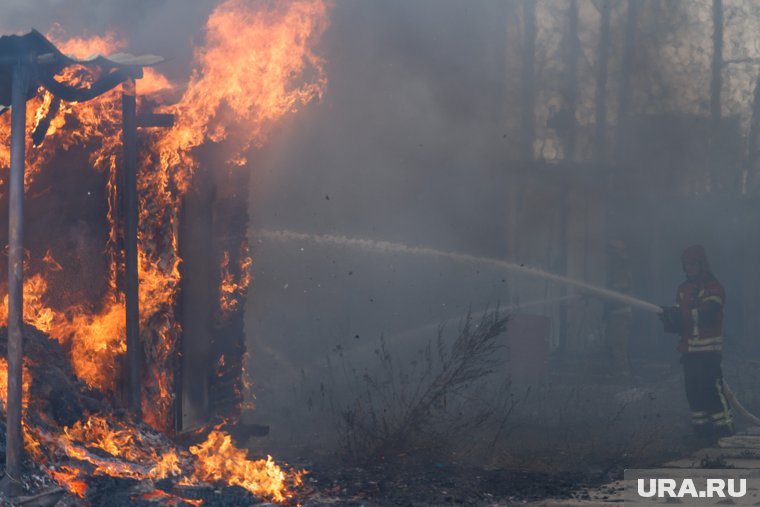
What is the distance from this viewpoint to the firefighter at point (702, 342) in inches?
385

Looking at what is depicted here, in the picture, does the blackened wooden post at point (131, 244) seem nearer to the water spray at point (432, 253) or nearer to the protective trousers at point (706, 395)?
the protective trousers at point (706, 395)

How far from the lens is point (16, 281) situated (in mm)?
5609

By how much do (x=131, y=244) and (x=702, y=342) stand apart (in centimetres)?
649

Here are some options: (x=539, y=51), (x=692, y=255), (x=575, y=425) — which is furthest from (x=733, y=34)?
(x=575, y=425)

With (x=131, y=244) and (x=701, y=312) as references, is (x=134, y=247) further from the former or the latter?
(x=701, y=312)

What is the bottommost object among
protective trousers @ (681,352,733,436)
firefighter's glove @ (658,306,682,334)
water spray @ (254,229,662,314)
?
protective trousers @ (681,352,733,436)

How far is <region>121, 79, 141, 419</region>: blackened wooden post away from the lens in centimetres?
689

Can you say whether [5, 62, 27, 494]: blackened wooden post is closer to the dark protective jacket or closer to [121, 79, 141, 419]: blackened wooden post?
[121, 79, 141, 419]: blackened wooden post

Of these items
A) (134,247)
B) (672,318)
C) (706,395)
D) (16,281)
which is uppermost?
(134,247)

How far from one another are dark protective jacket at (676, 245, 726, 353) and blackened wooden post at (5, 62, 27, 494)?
290 inches

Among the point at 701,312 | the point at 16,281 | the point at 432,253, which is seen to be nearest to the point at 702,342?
the point at 701,312

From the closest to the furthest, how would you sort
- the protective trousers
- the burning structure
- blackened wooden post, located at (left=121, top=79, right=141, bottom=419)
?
the burning structure
blackened wooden post, located at (left=121, top=79, right=141, bottom=419)
the protective trousers

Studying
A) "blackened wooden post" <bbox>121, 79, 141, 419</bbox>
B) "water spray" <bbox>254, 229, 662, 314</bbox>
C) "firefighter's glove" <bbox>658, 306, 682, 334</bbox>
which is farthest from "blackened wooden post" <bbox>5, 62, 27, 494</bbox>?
"water spray" <bbox>254, 229, 662, 314</bbox>

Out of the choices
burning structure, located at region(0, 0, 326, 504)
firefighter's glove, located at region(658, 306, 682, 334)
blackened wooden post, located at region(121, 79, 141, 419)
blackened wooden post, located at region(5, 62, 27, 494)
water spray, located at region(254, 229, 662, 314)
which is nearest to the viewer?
blackened wooden post, located at region(5, 62, 27, 494)
